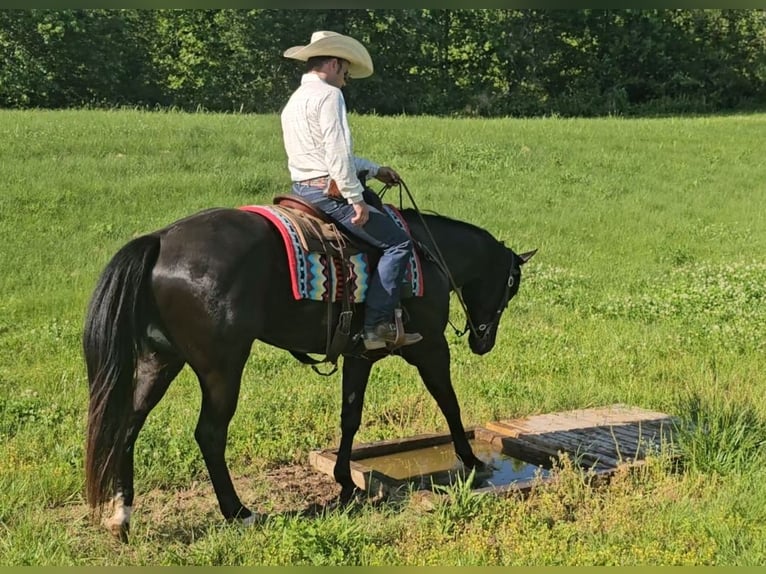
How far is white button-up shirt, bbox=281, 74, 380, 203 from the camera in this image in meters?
5.22

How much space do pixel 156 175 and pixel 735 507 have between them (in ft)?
45.9

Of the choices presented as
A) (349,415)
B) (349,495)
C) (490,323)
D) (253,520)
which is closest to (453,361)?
(490,323)

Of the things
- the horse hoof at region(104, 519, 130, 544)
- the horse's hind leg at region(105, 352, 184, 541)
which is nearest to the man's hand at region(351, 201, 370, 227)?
the horse's hind leg at region(105, 352, 184, 541)

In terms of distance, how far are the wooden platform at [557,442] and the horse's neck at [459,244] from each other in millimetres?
1428

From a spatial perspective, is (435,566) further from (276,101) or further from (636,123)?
(276,101)

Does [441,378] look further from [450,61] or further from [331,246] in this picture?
[450,61]

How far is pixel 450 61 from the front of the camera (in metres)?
43.3

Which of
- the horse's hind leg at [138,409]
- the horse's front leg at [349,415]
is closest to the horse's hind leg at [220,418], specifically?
the horse's hind leg at [138,409]

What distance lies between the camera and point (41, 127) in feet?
63.8

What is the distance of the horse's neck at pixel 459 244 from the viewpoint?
6.43 metres

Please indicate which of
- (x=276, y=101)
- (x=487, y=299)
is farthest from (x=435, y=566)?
(x=276, y=101)

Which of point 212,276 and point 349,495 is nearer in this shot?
point 212,276

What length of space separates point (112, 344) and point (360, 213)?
1.72m

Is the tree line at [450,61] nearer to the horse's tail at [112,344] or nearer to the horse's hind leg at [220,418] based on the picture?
the horse's tail at [112,344]
